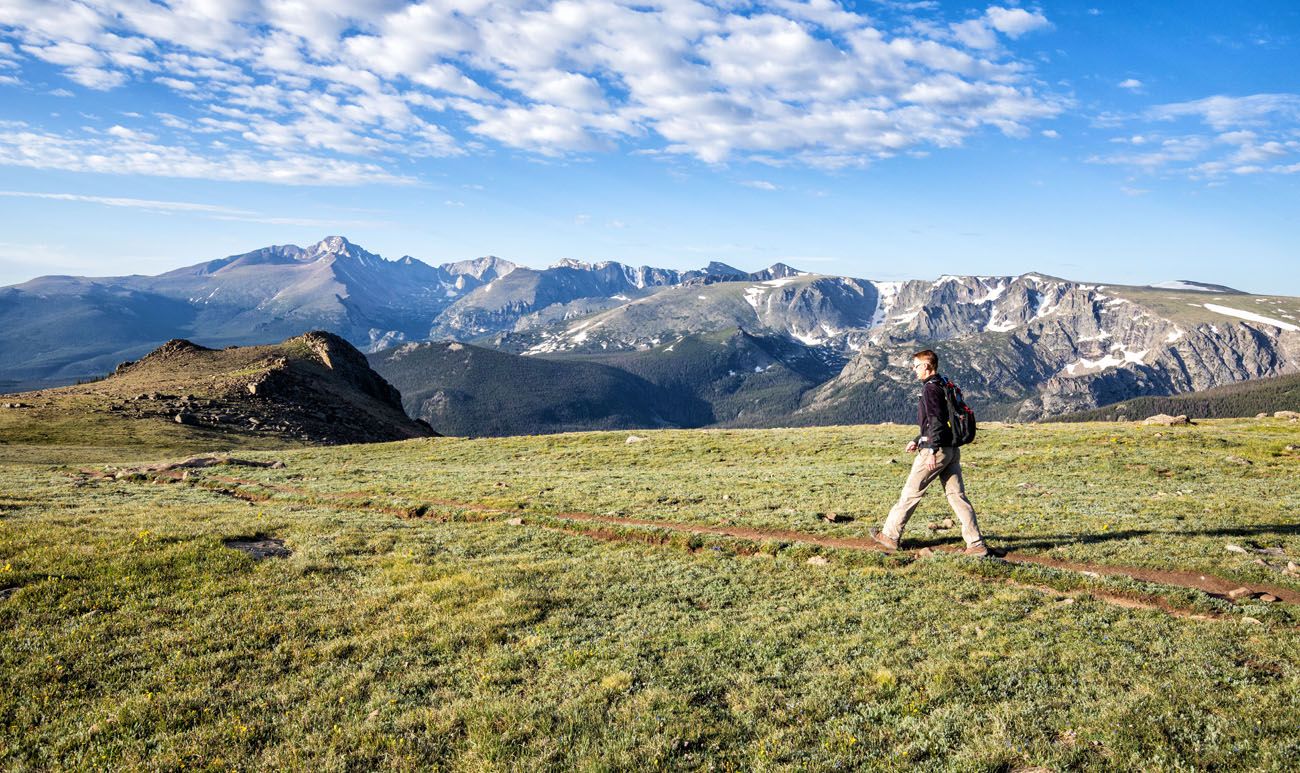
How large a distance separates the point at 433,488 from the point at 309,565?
59.5 feet

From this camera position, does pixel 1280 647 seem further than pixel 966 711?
Yes

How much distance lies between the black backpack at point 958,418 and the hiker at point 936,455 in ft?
0.37

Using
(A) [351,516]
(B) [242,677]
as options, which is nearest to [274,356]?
(A) [351,516]

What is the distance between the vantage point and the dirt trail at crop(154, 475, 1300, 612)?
581 inches

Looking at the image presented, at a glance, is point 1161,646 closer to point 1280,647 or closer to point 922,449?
point 1280,647

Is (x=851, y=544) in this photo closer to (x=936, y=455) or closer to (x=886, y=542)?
(x=886, y=542)

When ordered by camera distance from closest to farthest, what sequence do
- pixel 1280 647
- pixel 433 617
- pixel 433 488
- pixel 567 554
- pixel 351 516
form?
pixel 1280 647 → pixel 433 617 → pixel 567 554 → pixel 351 516 → pixel 433 488

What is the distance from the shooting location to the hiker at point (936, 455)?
17625 millimetres

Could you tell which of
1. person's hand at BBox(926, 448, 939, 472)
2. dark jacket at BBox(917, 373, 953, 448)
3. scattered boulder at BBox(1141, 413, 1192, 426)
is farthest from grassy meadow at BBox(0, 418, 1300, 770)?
scattered boulder at BBox(1141, 413, 1192, 426)

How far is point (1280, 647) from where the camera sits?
11438 millimetres

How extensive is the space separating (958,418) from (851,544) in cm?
535

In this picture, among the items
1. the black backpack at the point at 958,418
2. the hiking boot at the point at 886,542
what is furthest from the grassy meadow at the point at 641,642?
the black backpack at the point at 958,418

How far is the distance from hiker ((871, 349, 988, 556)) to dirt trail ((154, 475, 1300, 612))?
1.05 meters

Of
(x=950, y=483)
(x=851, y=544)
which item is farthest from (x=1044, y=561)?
(x=851, y=544)
